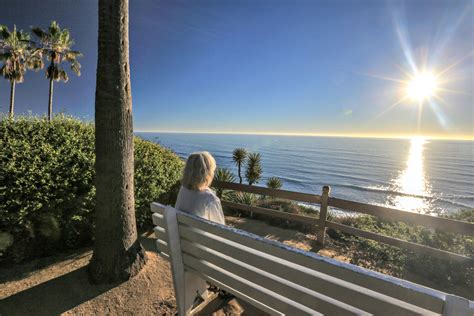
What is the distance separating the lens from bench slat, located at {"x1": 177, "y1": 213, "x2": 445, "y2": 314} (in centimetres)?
90

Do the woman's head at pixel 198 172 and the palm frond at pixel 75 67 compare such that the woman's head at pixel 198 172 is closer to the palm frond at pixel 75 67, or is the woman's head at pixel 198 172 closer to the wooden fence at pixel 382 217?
the wooden fence at pixel 382 217

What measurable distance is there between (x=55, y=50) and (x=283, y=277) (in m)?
30.7

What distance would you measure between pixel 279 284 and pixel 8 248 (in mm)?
3500

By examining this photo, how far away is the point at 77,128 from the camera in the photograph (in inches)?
176

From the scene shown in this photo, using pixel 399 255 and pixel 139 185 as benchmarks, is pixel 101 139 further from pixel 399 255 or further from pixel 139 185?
pixel 399 255

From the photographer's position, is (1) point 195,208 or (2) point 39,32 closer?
(1) point 195,208

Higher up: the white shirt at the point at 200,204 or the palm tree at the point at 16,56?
the palm tree at the point at 16,56

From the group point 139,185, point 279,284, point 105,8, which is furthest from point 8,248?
point 279,284

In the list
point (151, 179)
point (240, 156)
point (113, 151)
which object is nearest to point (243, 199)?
point (151, 179)

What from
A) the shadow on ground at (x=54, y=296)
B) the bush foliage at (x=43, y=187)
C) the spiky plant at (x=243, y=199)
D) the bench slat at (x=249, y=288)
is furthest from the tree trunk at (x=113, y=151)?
the spiky plant at (x=243, y=199)

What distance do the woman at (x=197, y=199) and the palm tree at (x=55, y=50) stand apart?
90.2 ft

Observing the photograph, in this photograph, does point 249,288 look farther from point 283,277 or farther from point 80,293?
point 80,293

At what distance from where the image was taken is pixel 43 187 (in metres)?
3.22

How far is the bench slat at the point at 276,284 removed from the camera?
1.19m
